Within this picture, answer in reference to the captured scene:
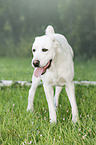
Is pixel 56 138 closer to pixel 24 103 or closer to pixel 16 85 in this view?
pixel 24 103

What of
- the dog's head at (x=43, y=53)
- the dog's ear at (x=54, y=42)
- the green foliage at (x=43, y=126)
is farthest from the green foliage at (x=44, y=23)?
the dog's head at (x=43, y=53)

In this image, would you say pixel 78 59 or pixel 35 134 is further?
pixel 78 59

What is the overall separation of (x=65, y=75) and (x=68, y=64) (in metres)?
0.20

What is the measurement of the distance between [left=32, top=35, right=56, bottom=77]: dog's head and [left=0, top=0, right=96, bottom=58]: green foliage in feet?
48.4

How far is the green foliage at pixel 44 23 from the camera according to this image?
62.0 feet

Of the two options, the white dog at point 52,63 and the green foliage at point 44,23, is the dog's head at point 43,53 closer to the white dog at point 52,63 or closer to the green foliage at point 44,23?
the white dog at point 52,63

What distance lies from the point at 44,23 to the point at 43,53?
2084 centimetres

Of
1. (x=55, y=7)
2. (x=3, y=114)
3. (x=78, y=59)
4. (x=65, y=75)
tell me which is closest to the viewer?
(x=65, y=75)

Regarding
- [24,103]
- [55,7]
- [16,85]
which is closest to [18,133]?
[24,103]

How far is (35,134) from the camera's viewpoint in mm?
3855

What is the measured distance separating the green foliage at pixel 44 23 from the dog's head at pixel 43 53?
1475cm

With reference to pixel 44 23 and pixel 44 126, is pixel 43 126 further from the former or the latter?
pixel 44 23

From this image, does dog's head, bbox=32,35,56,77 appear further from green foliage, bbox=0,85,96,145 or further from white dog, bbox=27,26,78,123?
green foliage, bbox=0,85,96,145

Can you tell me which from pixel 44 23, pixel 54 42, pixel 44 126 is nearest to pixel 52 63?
pixel 54 42
